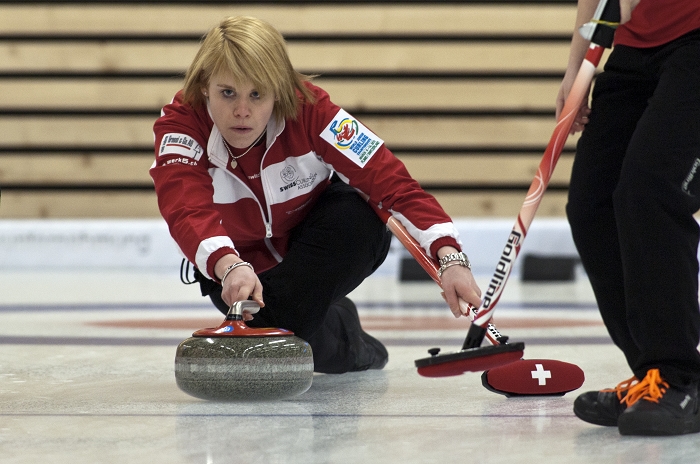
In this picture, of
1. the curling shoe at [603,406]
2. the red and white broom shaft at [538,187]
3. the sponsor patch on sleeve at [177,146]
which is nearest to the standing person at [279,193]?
the sponsor patch on sleeve at [177,146]

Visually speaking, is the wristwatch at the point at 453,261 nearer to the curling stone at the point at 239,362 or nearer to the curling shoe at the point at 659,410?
the curling stone at the point at 239,362

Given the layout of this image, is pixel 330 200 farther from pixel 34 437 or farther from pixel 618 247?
pixel 34 437

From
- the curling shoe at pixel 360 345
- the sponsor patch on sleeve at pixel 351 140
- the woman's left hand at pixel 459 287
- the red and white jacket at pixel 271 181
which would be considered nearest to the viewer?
the woman's left hand at pixel 459 287

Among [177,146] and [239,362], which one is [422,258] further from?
Result: [177,146]

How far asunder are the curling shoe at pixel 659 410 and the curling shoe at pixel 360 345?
0.79 m

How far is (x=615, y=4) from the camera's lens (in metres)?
1.43

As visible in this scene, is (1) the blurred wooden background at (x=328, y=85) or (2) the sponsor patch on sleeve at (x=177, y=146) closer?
(2) the sponsor patch on sleeve at (x=177, y=146)

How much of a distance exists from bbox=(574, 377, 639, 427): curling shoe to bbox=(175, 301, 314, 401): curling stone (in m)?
0.47

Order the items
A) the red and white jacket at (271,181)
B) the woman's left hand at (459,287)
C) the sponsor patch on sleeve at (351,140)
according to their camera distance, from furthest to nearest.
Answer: the sponsor patch on sleeve at (351,140)
the red and white jacket at (271,181)
the woman's left hand at (459,287)

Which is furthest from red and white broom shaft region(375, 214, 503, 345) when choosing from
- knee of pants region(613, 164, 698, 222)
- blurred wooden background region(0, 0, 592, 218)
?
blurred wooden background region(0, 0, 592, 218)

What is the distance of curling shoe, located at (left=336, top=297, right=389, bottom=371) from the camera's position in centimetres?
203

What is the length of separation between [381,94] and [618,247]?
Result: 462cm

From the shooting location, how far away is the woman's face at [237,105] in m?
1.68

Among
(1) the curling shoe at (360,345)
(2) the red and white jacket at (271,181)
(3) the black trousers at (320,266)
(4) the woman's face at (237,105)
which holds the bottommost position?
(1) the curling shoe at (360,345)
